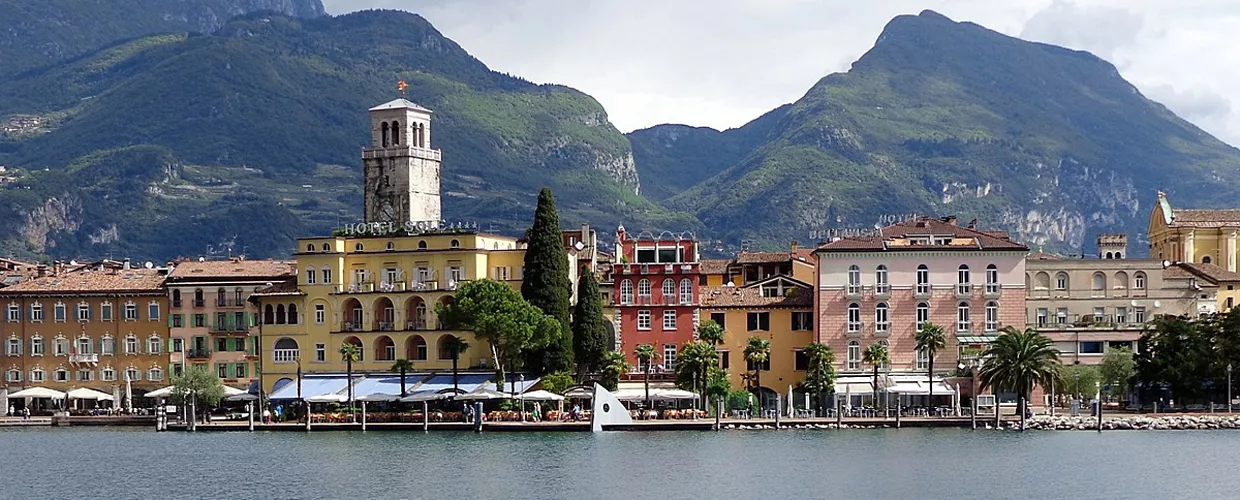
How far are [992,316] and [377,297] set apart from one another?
34.9m

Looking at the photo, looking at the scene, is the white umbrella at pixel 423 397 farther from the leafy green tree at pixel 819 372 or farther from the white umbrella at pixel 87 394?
the white umbrella at pixel 87 394

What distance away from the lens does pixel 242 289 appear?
405ft

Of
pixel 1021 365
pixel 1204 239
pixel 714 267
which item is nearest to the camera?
pixel 1021 365

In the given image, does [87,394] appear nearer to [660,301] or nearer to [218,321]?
[218,321]

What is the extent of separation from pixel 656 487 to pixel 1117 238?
3456 inches

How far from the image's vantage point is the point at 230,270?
125438mm

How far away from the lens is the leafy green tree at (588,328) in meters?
111

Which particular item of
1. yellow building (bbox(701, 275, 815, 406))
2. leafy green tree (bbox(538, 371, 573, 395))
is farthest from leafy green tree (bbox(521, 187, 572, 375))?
yellow building (bbox(701, 275, 815, 406))

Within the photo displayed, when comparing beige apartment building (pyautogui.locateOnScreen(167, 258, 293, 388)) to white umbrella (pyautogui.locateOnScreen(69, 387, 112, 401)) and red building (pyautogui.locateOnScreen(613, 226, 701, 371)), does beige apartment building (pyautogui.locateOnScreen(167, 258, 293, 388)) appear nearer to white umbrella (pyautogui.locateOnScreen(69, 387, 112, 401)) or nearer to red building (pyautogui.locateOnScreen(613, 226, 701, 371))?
white umbrella (pyautogui.locateOnScreen(69, 387, 112, 401))

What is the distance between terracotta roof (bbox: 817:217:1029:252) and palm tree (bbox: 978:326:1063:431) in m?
11.7

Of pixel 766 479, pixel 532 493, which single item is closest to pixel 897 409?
pixel 766 479

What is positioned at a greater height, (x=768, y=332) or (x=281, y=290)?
(x=281, y=290)

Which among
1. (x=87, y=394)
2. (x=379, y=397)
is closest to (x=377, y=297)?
(x=379, y=397)

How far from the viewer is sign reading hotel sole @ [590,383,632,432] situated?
104m
